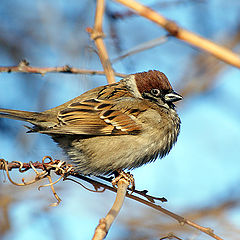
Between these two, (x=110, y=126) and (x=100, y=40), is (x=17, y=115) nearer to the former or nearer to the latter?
(x=110, y=126)

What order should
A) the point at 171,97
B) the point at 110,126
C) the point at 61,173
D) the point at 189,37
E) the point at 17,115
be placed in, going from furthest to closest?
the point at 171,97
the point at 110,126
the point at 17,115
the point at 61,173
the point at 189,37

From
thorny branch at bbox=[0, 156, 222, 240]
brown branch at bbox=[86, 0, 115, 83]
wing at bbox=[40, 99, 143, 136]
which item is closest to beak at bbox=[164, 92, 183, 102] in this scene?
wing at bbox=[40, 99, 143, 136]

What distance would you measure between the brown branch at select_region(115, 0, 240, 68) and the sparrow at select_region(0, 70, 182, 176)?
1319mm

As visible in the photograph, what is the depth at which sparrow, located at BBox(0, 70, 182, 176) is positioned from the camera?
2820 mm

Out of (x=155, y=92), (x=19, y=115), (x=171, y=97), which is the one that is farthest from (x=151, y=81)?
(x=19, y=115)

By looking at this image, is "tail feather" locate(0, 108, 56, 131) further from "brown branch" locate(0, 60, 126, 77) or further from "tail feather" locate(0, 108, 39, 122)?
"brown branch" locate(0, 60, 126, 77)

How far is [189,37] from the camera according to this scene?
149cm

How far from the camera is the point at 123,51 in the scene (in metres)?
2.96

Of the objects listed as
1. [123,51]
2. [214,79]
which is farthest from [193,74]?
[123,51]

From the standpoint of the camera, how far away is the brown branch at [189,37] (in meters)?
1.40

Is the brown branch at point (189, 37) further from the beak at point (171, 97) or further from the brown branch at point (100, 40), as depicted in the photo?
the beak at point (171, 97)

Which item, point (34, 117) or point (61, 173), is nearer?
point (61, 173)

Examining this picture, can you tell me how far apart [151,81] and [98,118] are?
59cm

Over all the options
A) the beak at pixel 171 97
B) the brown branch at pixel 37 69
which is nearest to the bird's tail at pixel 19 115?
the brown branch at pixel 37 69
